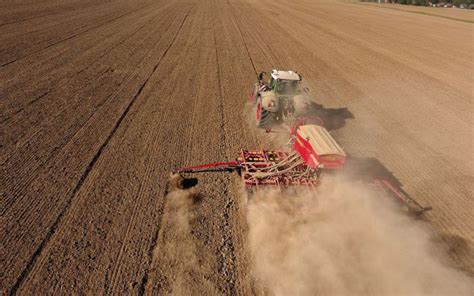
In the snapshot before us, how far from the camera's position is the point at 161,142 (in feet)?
31.9

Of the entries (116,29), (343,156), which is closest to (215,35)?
(116,29)

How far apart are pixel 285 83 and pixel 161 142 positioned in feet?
15.8

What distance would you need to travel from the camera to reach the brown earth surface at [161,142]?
598cm

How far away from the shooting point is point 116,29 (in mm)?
25203

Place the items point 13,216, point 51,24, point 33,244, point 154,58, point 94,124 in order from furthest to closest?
point 51,24 → point 154,58 → point 94,124 → point 13,216 → point 33,244

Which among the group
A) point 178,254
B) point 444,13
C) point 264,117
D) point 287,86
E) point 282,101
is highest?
point 444,13

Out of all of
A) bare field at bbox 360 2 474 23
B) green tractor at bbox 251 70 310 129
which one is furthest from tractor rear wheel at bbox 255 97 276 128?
bare field at bbox 360 2 474 23

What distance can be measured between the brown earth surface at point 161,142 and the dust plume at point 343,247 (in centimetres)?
51

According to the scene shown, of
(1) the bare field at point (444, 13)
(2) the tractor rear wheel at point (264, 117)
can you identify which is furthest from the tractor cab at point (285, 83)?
(1) the bare field at point (444, 13)

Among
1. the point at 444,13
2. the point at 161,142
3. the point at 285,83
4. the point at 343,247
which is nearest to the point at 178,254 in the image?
the point at 343,247

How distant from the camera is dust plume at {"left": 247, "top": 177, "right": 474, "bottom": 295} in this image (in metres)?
5.51

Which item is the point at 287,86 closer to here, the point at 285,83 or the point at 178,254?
the point at 285,83

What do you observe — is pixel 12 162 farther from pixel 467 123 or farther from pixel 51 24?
pixel 51 24

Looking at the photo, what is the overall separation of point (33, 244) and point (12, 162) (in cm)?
363
